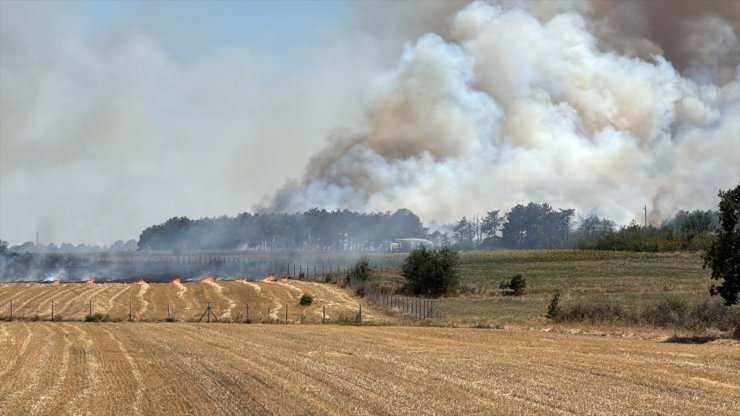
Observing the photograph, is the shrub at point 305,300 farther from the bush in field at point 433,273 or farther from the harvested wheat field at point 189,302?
the bush in field at point 433,273

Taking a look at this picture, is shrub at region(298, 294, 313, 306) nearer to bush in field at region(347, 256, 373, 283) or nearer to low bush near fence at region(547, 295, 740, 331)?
bush in field at region(347, 256, 373, 283)

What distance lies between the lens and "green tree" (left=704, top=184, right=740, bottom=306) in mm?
41719

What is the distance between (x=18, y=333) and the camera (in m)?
45.3

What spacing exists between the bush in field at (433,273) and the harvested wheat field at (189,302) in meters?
11.6

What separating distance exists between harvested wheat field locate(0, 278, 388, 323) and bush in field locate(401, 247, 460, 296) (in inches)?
457

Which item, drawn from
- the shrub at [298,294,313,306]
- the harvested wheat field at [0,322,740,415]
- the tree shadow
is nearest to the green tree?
the tree shadow

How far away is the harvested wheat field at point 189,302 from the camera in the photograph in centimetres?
6794

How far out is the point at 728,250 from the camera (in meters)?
42.1

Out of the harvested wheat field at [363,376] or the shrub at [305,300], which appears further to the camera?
the shrub at [305,300]

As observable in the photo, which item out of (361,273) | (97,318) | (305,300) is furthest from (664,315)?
(361,273)

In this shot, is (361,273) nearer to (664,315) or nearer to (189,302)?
(189,302)

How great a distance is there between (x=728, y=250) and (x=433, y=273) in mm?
60006

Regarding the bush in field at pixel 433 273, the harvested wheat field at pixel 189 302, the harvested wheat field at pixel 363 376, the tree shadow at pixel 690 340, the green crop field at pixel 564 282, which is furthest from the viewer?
the bush in field at pixel 433 273

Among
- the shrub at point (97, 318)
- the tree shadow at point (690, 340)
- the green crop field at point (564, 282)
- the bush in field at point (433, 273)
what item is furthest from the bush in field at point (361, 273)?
the tree shadow at point (690, 340)
